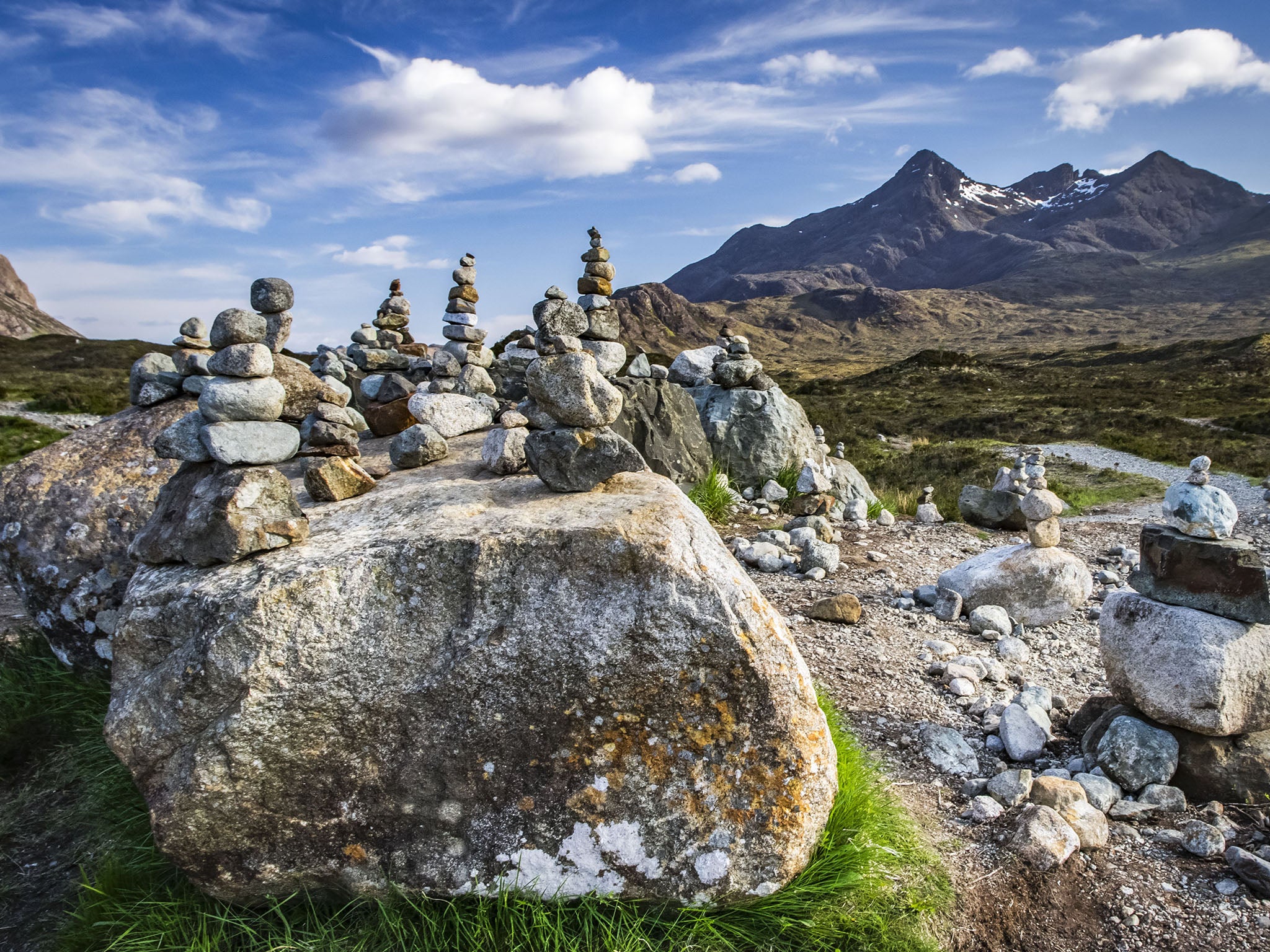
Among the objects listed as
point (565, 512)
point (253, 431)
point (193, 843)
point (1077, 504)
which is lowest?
point (1077, 504)

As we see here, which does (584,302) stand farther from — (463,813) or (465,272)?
(463,813)

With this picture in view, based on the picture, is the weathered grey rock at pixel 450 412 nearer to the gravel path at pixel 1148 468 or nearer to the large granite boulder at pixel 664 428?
the large granite boulder at pixel 664 428

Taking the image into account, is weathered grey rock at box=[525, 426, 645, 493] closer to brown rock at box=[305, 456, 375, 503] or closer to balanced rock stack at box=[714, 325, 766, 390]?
brown rock at box=[305, 456, 375, 503]

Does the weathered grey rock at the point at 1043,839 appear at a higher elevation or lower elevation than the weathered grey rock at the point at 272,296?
lower

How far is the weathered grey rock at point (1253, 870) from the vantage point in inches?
141

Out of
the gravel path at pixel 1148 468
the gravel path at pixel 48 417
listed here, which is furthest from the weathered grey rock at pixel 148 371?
the gravel path at pixel 48 417

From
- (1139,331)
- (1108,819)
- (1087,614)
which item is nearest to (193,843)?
(1108,819)

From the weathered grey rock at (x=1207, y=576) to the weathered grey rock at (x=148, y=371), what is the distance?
25.4 ft

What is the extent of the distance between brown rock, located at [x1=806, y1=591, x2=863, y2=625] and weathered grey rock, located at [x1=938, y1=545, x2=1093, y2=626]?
150cm

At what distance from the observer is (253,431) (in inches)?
159

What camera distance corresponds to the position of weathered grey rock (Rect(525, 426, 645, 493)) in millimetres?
4125

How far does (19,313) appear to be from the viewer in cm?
9644

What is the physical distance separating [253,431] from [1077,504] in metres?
16.3

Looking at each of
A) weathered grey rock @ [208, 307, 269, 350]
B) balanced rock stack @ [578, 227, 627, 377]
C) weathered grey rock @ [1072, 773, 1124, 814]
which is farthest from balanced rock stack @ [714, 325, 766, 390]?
weathered grey rock @ [208, 307, 269, 350]
